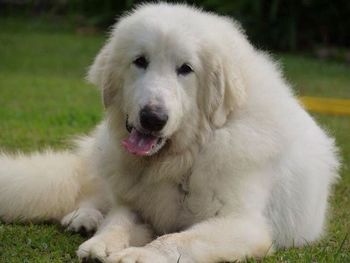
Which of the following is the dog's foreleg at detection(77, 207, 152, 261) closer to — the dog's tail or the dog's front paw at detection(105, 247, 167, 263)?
the dog's front paw at detection(105, 247, 167, 263)

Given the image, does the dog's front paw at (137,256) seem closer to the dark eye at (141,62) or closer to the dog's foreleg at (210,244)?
the dog's foreleg at (210,244)

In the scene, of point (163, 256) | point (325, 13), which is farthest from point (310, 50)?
point (163, 256)

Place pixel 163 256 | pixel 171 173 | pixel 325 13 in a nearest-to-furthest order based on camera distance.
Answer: pixel 163 256
pixel 171 173
pixel 325 13

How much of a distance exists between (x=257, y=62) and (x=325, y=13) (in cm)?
1469

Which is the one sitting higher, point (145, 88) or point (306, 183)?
point (145, 88)

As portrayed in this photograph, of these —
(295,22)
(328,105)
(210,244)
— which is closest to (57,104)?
(328,105)

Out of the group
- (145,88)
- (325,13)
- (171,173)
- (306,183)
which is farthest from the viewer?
(325,13)

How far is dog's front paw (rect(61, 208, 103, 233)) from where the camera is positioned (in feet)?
15.3

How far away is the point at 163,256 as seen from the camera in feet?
12.0

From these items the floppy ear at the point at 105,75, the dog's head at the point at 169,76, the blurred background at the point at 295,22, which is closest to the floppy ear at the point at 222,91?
the dog's head at the point at 169,76

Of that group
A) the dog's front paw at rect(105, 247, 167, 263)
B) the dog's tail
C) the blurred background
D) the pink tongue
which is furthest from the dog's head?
the blurred background

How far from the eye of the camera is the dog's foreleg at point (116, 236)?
374cm

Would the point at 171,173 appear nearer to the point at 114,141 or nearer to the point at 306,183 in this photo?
the point at 114,141

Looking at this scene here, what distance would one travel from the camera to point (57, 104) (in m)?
10.5
